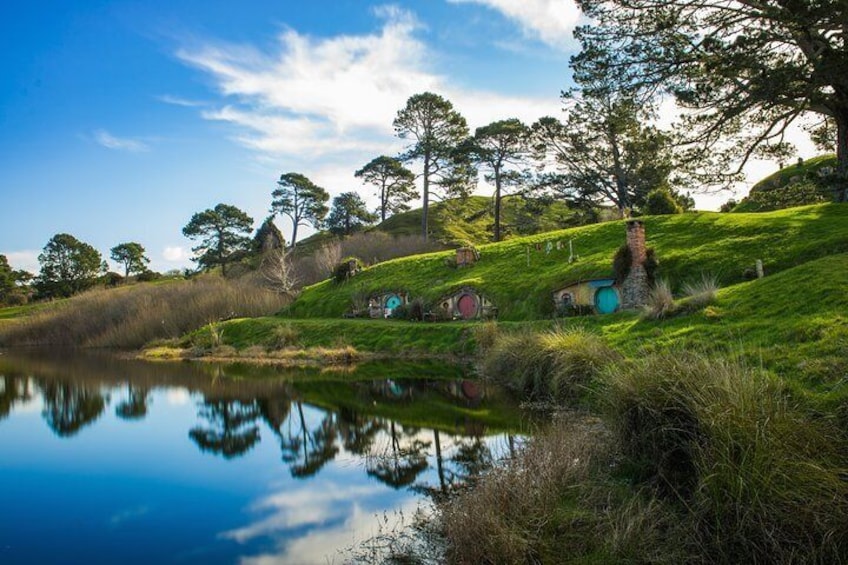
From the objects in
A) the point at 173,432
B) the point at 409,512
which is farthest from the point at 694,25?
the point at 173,432

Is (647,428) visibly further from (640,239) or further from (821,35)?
(640,239)

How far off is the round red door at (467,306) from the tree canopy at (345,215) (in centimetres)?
4895

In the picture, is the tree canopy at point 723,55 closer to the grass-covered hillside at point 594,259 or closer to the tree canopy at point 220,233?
the grass-covered hillside at point 594,259

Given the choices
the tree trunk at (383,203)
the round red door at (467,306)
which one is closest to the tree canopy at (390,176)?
the tree trunk at (383,203)

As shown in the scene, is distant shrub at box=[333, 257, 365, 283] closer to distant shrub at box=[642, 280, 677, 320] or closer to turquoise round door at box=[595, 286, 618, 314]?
turquoise round door at box=[595, 286, 618, 314]

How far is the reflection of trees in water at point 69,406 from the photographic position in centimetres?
2194

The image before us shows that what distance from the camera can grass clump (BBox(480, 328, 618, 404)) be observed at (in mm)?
16109

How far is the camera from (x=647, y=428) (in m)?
8.09

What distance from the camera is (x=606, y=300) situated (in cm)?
3206

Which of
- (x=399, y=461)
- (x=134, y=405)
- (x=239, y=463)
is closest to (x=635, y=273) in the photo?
(x=399, y=461)

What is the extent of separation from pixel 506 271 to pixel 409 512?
33.0 meters

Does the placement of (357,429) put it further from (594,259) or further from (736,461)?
(594,259)

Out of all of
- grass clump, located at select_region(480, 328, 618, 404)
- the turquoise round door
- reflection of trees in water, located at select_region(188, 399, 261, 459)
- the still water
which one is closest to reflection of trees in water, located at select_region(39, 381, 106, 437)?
the still water

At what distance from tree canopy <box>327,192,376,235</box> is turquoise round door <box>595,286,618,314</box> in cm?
5914
